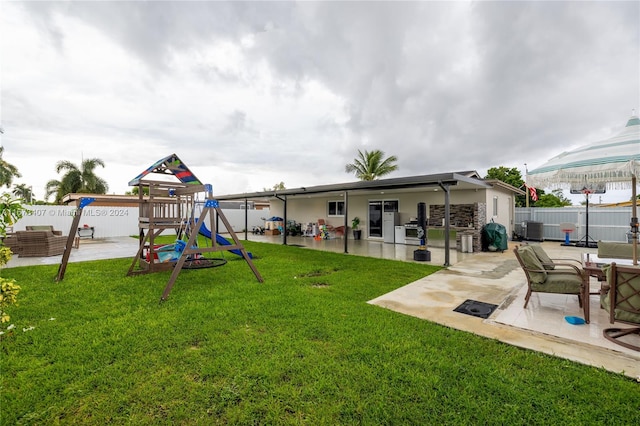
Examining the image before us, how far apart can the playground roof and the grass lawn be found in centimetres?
302

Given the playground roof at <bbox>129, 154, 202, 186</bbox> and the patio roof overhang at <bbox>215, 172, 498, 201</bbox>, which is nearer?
the playground roof at <bbox>129, 154, 202, 186</bbox>

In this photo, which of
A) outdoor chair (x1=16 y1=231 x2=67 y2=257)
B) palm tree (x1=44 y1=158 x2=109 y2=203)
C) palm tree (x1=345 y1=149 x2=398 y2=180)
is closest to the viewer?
outdoor chair (x1=16 y1=231 x2=67 y2=257)

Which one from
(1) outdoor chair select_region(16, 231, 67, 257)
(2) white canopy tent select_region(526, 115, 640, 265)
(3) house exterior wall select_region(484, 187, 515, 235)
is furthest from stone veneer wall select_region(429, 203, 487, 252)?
(1) outdoor chair select_region(16, 231, 67, 257)

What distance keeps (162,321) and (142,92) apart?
8.82 metres

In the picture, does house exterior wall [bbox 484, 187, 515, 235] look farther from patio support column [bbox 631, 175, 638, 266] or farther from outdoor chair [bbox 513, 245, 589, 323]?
outdoor chair [bbox 513, 245, 589, 323]

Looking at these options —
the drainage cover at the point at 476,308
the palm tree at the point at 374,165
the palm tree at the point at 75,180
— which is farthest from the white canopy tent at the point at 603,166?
the palm tree at the point at 75,180

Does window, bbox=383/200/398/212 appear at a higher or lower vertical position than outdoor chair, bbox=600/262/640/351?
Result: higher

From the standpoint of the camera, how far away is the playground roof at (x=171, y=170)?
243 inches

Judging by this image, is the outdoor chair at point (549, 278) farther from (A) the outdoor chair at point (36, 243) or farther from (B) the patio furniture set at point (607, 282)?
(A) the outdoor chair at point (36, 243)

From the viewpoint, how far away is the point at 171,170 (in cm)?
687

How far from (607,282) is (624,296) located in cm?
24

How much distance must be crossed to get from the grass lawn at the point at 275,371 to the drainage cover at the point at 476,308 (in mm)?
826

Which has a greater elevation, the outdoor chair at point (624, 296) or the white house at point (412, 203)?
the white house at point (412, 203)

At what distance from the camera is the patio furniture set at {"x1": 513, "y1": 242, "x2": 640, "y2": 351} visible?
2.80 meters
